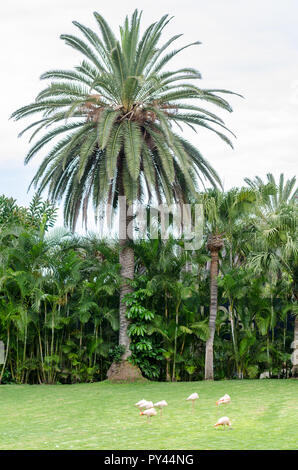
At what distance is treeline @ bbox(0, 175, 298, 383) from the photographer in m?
22.3

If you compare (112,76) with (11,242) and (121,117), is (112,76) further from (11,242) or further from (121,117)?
(11,242)

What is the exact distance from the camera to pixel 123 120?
22438 mm

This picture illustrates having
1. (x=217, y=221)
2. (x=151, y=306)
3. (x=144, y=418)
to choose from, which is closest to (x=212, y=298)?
(x=151, y=306)

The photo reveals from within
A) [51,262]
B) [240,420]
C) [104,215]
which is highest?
[104,215]

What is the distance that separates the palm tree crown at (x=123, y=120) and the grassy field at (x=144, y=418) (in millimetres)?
6418

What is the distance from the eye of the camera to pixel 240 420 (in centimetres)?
1257

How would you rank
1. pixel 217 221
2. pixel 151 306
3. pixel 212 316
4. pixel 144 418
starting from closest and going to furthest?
pixel 144 418
pixel 217 221
pixel 212 316
pixel 151 306

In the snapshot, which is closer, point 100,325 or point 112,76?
point 112,76

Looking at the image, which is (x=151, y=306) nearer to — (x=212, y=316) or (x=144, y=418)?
(x=212, y=316)

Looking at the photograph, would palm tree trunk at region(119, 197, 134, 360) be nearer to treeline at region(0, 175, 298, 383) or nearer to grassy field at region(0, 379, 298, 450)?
treeline at region(0, 175, 298, 383)

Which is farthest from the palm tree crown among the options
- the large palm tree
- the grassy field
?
the grassy field

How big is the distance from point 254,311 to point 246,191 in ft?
14.3

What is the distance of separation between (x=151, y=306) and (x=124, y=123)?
6.40 m
